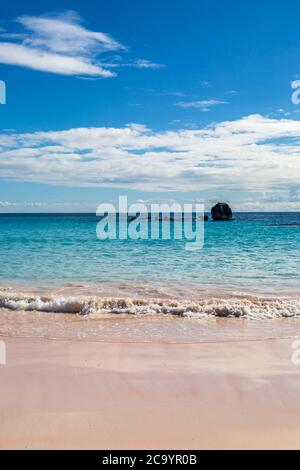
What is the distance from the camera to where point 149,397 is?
6867 mm

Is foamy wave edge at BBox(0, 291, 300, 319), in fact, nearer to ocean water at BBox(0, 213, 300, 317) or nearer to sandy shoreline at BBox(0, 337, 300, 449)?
ocean water at BBox(0, 213, 300, 317)

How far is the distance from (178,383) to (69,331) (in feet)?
15.8

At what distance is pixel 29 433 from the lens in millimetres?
5793

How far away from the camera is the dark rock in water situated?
113 metres

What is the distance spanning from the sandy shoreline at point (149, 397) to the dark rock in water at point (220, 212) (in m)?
105

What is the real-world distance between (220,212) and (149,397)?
10844cm

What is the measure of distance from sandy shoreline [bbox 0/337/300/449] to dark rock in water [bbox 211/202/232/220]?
104890 millimetres

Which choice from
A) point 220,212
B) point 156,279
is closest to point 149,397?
point 156,279

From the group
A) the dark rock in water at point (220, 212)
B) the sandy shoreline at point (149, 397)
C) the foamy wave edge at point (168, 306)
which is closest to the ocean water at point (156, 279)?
the foamy wave edge at point (168, 306)

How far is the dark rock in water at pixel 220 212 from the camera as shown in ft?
372

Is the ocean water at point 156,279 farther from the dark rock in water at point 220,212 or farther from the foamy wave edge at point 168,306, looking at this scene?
the dark rock in water at point 220,212
